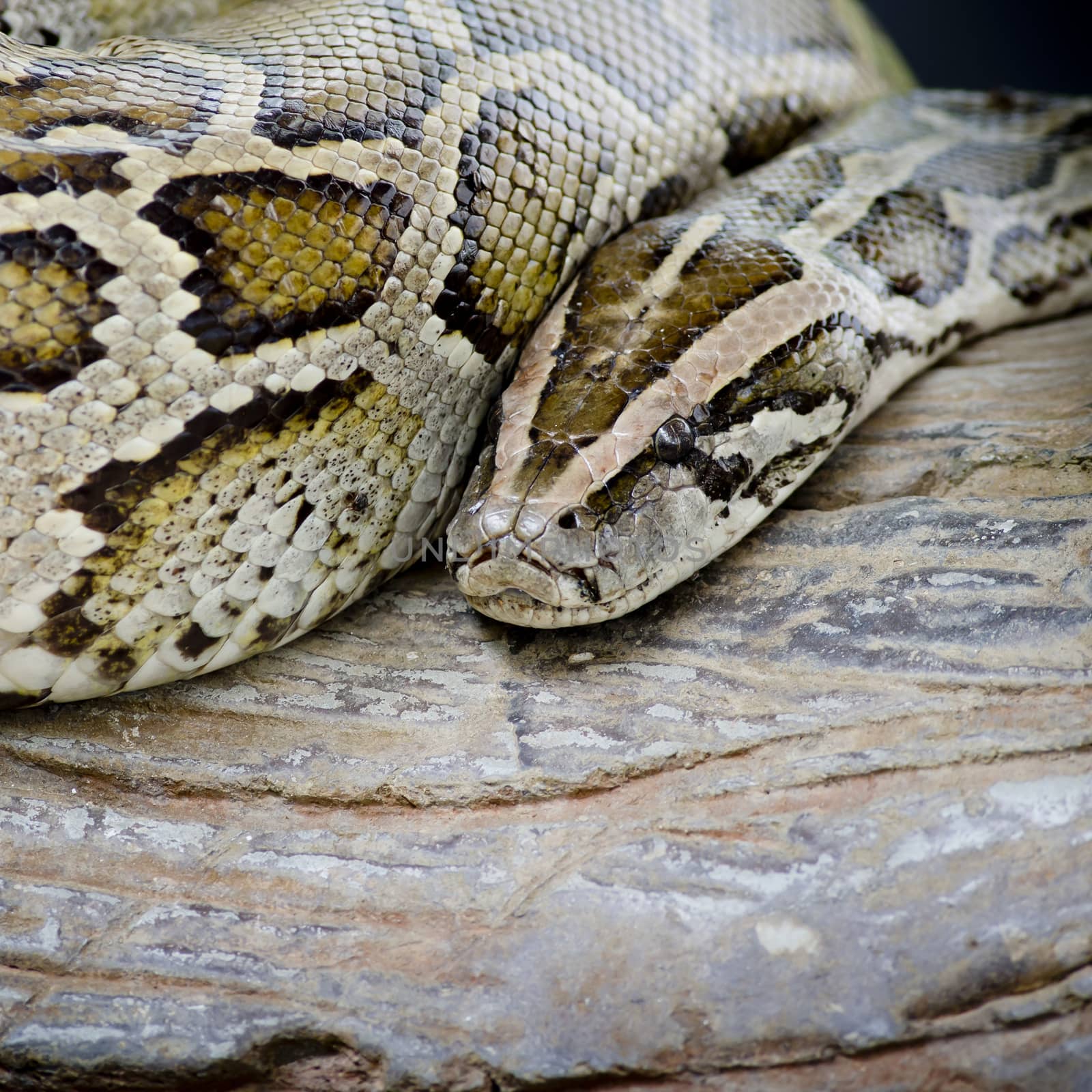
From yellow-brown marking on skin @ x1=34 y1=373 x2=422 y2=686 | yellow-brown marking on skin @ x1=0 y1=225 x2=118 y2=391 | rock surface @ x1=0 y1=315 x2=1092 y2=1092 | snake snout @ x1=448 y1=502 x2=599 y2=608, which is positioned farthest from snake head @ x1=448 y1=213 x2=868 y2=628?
yellow-brown marking on skin @ x1=0 y1=225 x2=118 y2=391

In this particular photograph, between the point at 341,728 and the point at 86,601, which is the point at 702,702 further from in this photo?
the point at 86,601

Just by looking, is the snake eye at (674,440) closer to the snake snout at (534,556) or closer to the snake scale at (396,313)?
the snake scale at (396,313)

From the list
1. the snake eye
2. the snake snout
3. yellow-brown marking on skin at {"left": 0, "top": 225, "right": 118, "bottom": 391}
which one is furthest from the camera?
the snake eye

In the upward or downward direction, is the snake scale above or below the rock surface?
above

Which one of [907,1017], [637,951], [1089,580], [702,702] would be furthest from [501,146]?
[907,1017]

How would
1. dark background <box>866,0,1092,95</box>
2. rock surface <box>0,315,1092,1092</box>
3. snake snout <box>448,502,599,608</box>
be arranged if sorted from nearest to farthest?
rock surface <box>0,315,1092,1092</box>, snake snout <box>448,502,599,608</box>, dark background <box>866,0,1092,95</box>

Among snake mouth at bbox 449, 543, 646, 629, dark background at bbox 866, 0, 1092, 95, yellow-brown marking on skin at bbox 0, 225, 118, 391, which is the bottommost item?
snake mouth at bbox 449, 543, 646, 629

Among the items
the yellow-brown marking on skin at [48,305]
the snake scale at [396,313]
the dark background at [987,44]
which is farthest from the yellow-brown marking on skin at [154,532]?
the dark background at [987,44]

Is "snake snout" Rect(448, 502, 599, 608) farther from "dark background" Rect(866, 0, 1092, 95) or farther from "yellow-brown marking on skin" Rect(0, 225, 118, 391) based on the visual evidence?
"dark background" Rect(866, 0, 1092, 95)

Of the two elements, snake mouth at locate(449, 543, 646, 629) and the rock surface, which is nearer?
the rock surface
